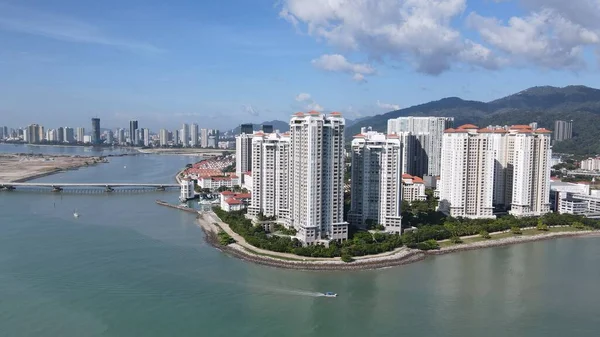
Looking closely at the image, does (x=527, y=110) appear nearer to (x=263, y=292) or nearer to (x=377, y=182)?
(x=377, y=182)

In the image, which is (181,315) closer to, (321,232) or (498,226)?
(321,232)

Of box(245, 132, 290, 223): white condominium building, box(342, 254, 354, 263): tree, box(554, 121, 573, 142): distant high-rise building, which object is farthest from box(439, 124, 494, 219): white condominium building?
box(554, 121, 573, 142): distant high-rise building

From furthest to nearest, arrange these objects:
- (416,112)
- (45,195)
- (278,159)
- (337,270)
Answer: (416,112)
(45,195)
(278,159)
(337,270)

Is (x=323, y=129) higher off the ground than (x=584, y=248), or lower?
higher

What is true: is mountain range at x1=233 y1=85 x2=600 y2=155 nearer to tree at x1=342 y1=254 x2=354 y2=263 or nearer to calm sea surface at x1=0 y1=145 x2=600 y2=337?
calm sea surface at x1=0 y1=145 x2=600 y2=337

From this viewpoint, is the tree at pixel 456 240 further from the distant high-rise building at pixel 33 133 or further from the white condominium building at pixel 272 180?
the distant high-rise building at pixel 33 133

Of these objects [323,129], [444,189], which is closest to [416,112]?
[444,189]

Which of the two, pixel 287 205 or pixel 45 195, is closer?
pixel 287 205
